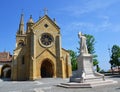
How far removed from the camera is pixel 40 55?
127ft

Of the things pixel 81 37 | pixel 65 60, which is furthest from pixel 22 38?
pixel 81 37

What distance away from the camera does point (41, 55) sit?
127ft

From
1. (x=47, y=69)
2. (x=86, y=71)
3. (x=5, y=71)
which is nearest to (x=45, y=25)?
(x=47, y=69)

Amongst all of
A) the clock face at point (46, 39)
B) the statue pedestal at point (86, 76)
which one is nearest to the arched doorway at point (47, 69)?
the clock face at point (46, 39)

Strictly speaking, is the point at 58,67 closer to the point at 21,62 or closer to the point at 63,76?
the point at 63,76

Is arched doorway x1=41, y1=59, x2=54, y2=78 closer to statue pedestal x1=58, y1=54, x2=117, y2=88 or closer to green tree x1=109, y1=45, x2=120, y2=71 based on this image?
statue pedestal x1=58, y1=54, x2=117, y2=88

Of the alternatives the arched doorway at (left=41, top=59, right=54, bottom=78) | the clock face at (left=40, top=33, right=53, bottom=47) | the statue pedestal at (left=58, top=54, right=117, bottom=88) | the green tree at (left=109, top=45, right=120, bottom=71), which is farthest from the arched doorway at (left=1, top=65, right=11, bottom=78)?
the statue pedestal at (left=58, top=54, right=117, bottom=88)

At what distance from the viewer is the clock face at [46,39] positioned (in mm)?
40303

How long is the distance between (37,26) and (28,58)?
23.9ft

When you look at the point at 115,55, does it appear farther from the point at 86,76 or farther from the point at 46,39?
the point at 86,76

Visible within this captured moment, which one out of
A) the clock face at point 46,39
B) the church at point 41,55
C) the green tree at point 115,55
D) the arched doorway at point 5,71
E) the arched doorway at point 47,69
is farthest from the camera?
the green tree at point 115,55

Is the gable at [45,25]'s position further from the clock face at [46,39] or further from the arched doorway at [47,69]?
the arched doorway at [47,69]

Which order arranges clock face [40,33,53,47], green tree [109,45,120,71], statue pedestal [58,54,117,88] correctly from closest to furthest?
statue pedestal [58,54,117,88]
clock face [40,33,53,47]
green tree [109,45,120,71]

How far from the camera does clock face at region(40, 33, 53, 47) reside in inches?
1587
